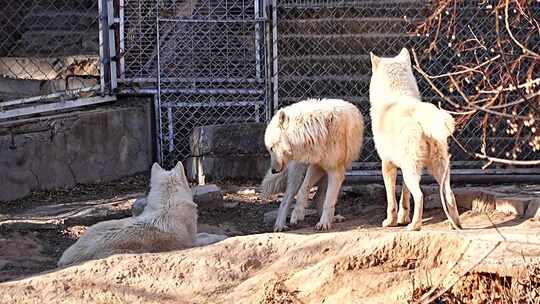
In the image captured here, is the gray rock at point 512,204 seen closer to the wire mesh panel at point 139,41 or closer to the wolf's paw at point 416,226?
the wolf's paw at point 416,226

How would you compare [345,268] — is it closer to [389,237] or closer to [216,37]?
[389,237]

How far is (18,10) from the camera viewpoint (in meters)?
11.9

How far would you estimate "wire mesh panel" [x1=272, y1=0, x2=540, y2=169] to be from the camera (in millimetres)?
10547

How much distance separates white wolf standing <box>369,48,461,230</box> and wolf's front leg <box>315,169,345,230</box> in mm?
499

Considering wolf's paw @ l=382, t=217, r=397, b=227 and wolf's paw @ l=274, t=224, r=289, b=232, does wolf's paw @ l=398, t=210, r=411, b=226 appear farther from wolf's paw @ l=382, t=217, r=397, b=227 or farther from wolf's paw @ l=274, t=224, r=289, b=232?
wolf's paw @ l=274, t=224, r=289, b=232

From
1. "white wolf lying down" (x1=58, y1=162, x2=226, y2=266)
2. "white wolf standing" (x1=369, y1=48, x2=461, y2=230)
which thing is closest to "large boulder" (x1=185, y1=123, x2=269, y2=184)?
"white wolf lying down" (x1=58, y1=162, x2=226, y2=266)

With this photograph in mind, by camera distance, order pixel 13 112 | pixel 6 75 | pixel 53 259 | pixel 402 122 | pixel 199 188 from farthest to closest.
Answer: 1. pixel 6 75
2. pixel 13 112
3. pixel 199 188
4. pixel 53 259
5. pixel 402 122

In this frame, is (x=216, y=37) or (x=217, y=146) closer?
(x=217, y=146)

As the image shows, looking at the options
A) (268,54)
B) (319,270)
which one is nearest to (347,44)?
(268,54)

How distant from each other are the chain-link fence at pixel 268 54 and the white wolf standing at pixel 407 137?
232 cm

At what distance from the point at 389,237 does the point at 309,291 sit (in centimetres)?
58

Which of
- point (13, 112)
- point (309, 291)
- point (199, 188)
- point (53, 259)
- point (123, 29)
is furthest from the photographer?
point (123, 29)

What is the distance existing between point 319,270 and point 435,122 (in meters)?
1.44

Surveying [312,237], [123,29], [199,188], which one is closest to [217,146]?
[199,188]
